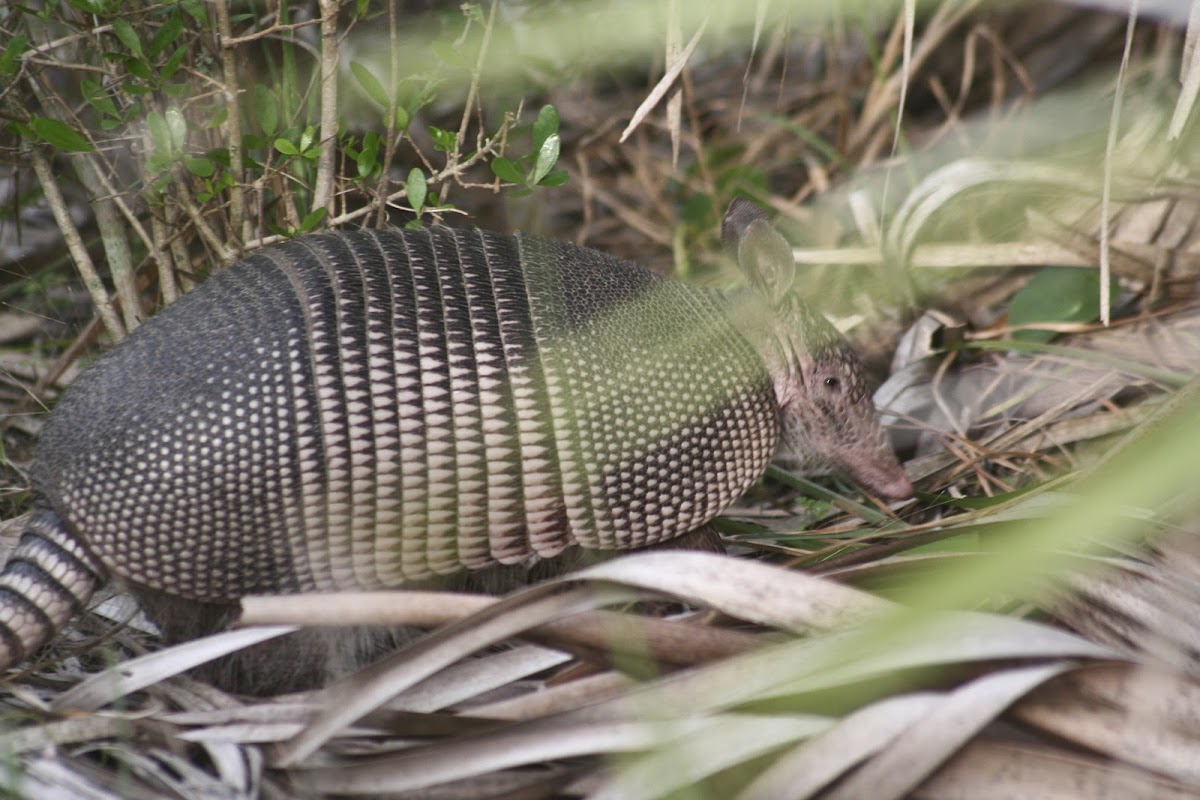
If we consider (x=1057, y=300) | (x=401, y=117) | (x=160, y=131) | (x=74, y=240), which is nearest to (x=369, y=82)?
(x=401, y=117)

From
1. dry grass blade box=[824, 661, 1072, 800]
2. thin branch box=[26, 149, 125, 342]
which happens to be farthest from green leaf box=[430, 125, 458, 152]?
dry grass blade box=[824, 661, 1072, 800]

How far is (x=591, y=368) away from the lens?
296 centimetres

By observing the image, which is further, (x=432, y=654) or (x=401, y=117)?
(x=401, y=117)

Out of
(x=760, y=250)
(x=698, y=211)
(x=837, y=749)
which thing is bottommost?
(x=837, y=749)

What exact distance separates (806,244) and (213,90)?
9.26 feet

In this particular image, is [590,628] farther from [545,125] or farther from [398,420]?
[545,125]

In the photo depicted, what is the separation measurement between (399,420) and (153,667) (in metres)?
0.77

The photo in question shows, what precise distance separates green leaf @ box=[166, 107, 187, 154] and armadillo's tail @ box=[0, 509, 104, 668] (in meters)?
1.01

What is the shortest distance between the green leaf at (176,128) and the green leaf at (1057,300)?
3.01 m

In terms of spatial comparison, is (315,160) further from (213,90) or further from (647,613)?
(647,613)

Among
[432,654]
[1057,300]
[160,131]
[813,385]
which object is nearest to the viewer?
[432,654]

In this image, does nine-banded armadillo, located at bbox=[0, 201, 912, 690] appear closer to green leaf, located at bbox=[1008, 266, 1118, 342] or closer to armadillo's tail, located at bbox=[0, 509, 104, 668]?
armadillo's tail, located at bbox=[0, 509, 104, 668]

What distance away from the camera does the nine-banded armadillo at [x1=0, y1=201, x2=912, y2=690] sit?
258cm

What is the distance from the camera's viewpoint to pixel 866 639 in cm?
120
